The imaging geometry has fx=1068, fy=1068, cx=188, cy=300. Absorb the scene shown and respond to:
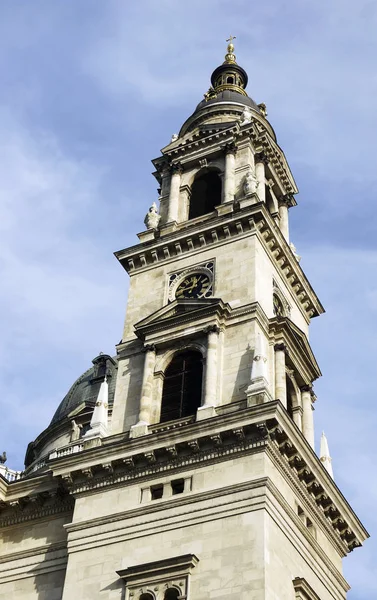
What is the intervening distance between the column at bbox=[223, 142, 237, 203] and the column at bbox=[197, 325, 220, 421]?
869cm

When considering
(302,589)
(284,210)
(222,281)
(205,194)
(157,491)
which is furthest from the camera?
(284,210)

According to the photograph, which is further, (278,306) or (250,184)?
(250,184)

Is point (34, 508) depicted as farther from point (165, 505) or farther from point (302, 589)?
point (302, 589)

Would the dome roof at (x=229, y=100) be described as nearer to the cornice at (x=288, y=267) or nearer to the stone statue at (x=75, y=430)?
the cornice at (x=288, y=267)

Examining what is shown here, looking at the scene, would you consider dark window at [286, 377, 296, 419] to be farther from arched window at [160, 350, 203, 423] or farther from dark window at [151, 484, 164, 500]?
dark window at [151, 484, 164, 500]

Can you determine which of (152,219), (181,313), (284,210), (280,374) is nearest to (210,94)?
(284,210)

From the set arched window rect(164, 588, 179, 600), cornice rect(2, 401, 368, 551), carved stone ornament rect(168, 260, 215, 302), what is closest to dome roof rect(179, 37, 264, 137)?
carved stone ornament rect(168, 260, 215, 302)

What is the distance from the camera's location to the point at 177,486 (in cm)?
3456

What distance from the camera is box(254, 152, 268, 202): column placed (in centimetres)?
4794

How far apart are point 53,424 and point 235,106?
70.6 ft

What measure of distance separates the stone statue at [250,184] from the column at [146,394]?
9.12 metres

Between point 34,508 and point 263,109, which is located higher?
point 263,109

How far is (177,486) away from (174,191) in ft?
57.9

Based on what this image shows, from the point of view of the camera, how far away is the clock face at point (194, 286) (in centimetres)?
4191
